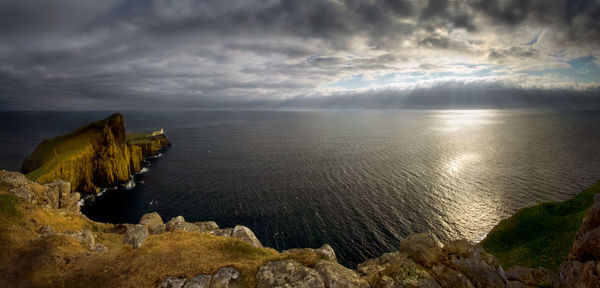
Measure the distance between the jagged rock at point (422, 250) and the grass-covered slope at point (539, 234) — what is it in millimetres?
19725

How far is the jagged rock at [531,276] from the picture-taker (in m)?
17.9

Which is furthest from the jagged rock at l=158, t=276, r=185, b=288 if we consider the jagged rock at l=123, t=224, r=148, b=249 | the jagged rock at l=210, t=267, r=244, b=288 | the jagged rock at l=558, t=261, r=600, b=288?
the jagged rock at l=558, t=261, r=600, b=288

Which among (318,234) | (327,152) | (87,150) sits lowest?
(318,234)

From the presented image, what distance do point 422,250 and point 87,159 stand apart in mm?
79127

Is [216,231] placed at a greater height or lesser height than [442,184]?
greater

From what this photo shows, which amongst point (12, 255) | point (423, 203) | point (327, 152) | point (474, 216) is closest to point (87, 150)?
point (12, 255)

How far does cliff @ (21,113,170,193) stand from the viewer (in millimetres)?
53281

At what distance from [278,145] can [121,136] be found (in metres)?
65.9

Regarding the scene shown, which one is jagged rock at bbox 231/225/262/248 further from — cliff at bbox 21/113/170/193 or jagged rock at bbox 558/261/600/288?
cliff at bbox 21/113/170/193

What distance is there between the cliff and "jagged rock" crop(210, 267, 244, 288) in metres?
58.8

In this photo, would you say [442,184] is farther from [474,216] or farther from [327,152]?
[327,152]

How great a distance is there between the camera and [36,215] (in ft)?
72.2

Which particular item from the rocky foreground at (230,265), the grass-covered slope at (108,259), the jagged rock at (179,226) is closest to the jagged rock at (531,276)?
the rocky foreground at (230,265)

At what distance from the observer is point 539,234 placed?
33.8 m
